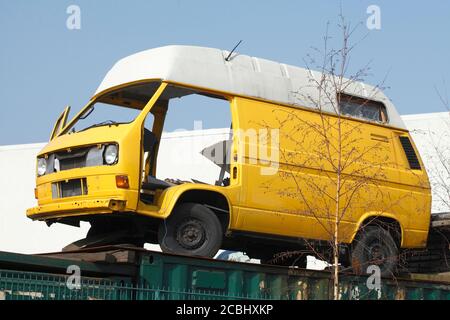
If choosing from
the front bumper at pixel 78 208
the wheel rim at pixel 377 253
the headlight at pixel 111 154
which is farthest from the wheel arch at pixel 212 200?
the wheel rim at pixel 377 253

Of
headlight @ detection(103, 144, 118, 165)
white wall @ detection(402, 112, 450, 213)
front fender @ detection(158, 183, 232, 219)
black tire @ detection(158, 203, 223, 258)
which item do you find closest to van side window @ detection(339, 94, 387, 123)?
front fender @ detection(158, 183, 232, 219)

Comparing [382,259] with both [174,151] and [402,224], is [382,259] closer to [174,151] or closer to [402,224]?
[402,224]

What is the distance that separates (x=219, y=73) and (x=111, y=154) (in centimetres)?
201

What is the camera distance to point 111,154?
403 inches

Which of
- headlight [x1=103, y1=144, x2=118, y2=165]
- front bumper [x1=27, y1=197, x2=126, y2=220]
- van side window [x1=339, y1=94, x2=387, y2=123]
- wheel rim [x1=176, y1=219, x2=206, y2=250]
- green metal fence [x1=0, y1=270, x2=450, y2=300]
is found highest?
van side window [x1=339, y1=94, x2=387, y2=123]

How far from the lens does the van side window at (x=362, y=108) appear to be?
1248 centimetres

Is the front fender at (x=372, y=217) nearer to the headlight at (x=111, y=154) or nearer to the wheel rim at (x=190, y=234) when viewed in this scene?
the wheel rim at (x=190, y=234)

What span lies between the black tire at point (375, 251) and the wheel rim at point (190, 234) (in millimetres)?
2439

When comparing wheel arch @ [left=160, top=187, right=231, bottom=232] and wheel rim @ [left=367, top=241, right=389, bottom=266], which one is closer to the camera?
wheel arch @ [left=160, top=187, right=231, bottom=232]

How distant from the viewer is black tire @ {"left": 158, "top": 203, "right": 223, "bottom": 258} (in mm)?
10414

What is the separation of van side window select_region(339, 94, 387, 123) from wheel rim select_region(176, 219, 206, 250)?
10.2 ft

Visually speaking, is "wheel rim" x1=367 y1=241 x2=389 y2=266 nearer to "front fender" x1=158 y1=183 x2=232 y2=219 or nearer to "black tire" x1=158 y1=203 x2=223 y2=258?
"black tire" x1=158 y1=203 x2=223 y2=258

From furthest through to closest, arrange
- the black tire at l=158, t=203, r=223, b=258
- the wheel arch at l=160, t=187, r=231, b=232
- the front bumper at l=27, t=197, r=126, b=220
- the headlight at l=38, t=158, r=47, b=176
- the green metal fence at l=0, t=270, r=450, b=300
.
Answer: the headlight at l=38, t=158, r=47, b=176
the wheel arch at l=160, t=187, r=231, b=232
the black tire at l=158, t=203, r=223, b=258
the front bumper at l=27, t=197, r=126, b=220
the green metal fence at l=0, t=270, r=450, b=300
